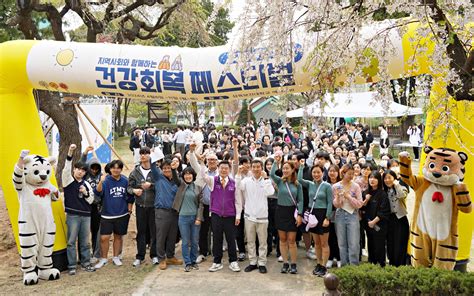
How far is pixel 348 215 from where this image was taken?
6.50 meters

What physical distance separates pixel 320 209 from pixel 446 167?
5.87 ft

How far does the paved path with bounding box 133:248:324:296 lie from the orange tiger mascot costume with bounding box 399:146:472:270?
1.49 m

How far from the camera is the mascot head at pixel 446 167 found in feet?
18.5

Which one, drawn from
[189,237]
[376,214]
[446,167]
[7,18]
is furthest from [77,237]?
[7,18]

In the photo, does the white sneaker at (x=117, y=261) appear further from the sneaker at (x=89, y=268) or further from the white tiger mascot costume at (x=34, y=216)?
the white tiger mascot costume at (x=34, y=216)

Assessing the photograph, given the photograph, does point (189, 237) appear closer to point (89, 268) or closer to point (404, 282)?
point (89, 268)

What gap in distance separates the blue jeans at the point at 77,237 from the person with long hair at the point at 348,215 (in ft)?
12.2

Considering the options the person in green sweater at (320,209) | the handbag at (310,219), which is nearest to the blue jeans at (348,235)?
the person in green sweater at (320,209)

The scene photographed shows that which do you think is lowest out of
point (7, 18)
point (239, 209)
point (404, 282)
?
point (404, 282)

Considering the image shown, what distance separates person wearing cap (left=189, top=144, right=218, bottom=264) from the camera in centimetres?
709

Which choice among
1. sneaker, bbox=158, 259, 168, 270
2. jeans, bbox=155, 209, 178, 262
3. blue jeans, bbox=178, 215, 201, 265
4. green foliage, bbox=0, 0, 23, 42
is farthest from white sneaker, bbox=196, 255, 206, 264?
green foliage, bbox=0, 0, 23, 42

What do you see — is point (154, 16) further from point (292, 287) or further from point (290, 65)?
point (292, 287)

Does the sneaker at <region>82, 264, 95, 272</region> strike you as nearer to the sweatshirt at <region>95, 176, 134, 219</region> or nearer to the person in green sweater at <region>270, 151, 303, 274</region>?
the sweatshirt at <region>95, 176, 134, 219</region>

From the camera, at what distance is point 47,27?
45.6ft
